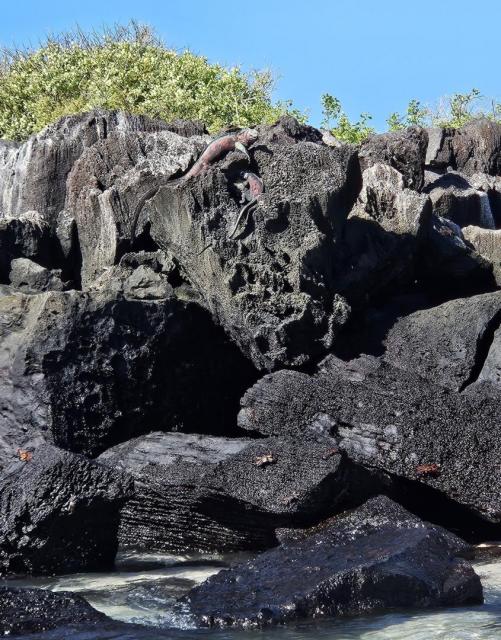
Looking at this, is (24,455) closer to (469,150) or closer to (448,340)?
(448,340)

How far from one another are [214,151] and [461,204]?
3154 millimetres

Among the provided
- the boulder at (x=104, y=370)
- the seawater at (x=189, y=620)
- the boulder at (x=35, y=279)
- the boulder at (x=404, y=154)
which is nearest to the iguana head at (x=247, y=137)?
the boulder at (x=404, y=154)

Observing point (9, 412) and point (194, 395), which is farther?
point (194, 395)

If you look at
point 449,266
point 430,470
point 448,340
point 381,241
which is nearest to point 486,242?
point 449,266

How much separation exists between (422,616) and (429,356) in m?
3.65

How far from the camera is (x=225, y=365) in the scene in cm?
918

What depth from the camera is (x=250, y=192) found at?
9484 mm

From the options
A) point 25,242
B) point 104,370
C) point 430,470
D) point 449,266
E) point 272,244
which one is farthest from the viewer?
point 25,242

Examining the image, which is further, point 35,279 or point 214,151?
point 214,151

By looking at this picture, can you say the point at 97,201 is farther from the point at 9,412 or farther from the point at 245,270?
the point at 9,412

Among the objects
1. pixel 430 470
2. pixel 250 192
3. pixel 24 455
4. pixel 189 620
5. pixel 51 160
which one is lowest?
pixel 189 620

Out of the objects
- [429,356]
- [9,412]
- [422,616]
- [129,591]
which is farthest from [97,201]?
[422,616]

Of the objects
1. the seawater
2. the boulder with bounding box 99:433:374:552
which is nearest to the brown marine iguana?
the boulder with bounding box 99:433:374:552

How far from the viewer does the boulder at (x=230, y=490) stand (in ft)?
23.1
